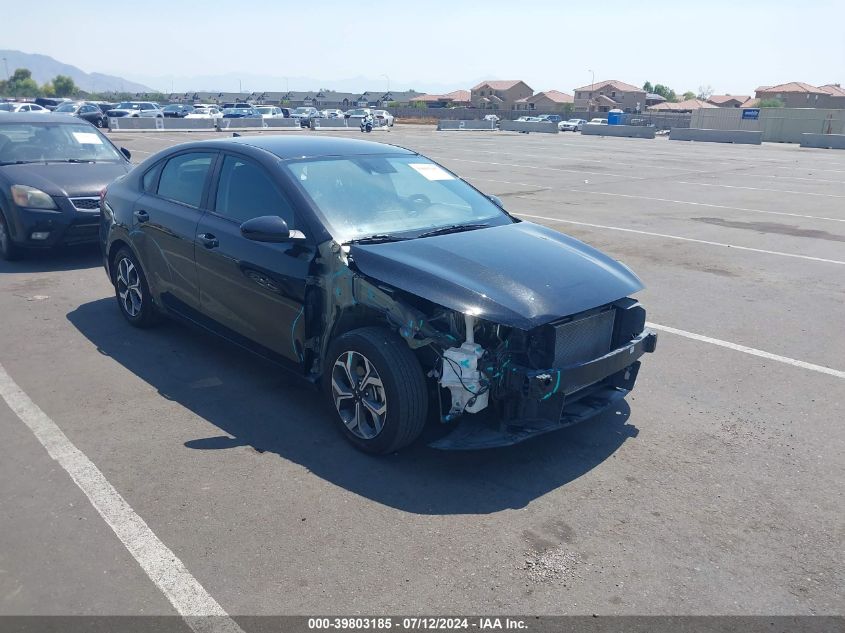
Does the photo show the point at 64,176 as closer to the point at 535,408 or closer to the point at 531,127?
the point at 535,408

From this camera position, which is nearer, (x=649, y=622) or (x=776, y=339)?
(x=649, y=622)

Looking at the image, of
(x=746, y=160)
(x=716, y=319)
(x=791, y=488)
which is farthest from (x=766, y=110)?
(x=791, y=488)

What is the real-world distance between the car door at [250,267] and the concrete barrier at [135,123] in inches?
1424

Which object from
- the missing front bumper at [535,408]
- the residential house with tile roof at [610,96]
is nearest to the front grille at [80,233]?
the missing front bumper at [535,408]

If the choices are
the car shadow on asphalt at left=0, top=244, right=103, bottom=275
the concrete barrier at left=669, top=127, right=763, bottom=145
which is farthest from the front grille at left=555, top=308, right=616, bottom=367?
the concrete barrier at left=669, top=127, right=763, bottom=145

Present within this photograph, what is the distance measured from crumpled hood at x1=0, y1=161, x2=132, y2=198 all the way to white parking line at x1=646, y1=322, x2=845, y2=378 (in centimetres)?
667

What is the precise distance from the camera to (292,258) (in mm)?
4504

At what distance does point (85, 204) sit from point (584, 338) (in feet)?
22.0

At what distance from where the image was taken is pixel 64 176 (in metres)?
8.69

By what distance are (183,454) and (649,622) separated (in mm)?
2723

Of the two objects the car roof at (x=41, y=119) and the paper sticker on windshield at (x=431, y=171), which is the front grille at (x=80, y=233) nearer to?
the car roof at (x=41, y=119)

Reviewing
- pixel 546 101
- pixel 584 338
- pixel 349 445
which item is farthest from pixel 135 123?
pixel 546 101

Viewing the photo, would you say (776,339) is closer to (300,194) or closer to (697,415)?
(697,415)

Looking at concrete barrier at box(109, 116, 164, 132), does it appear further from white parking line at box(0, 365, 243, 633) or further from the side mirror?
the side mirror
